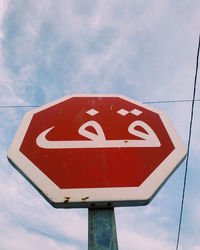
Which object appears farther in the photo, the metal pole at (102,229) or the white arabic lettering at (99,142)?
the white arabic lettering at (99,142)

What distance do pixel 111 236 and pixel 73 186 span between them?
250mm

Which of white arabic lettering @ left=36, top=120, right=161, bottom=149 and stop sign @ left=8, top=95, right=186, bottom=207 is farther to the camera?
white arabic lettering @ left=36, top=120, right=161, bottom=149

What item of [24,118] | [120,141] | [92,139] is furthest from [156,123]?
[24,118]

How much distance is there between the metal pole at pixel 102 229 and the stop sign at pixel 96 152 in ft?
0.19

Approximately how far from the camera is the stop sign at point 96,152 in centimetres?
94

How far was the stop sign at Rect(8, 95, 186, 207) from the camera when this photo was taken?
0.94 m

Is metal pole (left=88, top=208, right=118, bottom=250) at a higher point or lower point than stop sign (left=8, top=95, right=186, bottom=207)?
lower

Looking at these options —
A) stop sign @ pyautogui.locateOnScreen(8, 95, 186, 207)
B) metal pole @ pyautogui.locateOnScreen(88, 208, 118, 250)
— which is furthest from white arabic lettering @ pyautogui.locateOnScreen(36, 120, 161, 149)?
metal pole @ pyautogui.locateOnScreen(88, 208, 118, 250)

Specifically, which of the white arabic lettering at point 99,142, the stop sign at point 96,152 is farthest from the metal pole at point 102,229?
the white arabic lettering at point 99,142

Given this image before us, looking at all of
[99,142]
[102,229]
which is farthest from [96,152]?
[102,229]

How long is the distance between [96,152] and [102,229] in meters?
0.35

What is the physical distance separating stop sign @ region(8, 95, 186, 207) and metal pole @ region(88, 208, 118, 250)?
6 cm

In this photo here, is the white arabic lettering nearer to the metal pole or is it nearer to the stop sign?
the stop sign

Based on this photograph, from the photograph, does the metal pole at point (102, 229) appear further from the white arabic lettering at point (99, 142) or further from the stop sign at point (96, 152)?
the white arabic lettering at point (99, 142)
